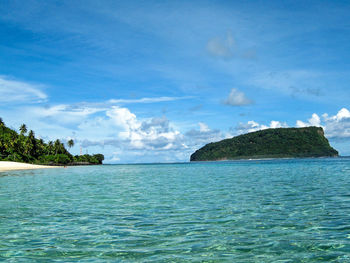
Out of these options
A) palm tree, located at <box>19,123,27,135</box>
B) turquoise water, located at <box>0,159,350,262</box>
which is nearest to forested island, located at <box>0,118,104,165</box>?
palm tree, located at <box>19,123,27,135</box>

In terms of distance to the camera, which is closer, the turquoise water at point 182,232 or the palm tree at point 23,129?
the turquoise water at point 182,232

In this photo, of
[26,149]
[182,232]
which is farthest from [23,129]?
[182,232]

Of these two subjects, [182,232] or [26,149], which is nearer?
[182,232]

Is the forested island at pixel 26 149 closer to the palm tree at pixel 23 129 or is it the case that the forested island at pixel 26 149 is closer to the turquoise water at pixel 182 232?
the palm tree at pixel 23 129

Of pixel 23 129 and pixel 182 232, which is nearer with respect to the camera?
pixel 182 232

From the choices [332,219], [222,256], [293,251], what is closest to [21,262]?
[222,256]

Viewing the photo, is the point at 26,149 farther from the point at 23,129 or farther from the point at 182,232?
the point at 182,232

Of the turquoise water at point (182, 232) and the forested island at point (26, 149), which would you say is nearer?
A: the turquoise water at point (182, 232)

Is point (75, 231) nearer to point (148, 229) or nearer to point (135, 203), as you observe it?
point (148, 229)

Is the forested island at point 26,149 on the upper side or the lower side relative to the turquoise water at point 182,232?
upper

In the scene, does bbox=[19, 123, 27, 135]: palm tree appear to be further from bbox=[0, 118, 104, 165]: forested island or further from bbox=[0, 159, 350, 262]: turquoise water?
bbox=[0, 159, 350, 262]: turquoise water

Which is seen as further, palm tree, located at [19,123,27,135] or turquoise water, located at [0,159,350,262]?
palm tree, located at [19,123,27,135]

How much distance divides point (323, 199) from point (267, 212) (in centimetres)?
693

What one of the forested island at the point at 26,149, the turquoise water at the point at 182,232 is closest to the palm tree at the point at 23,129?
the forested island at the point at 26,149
